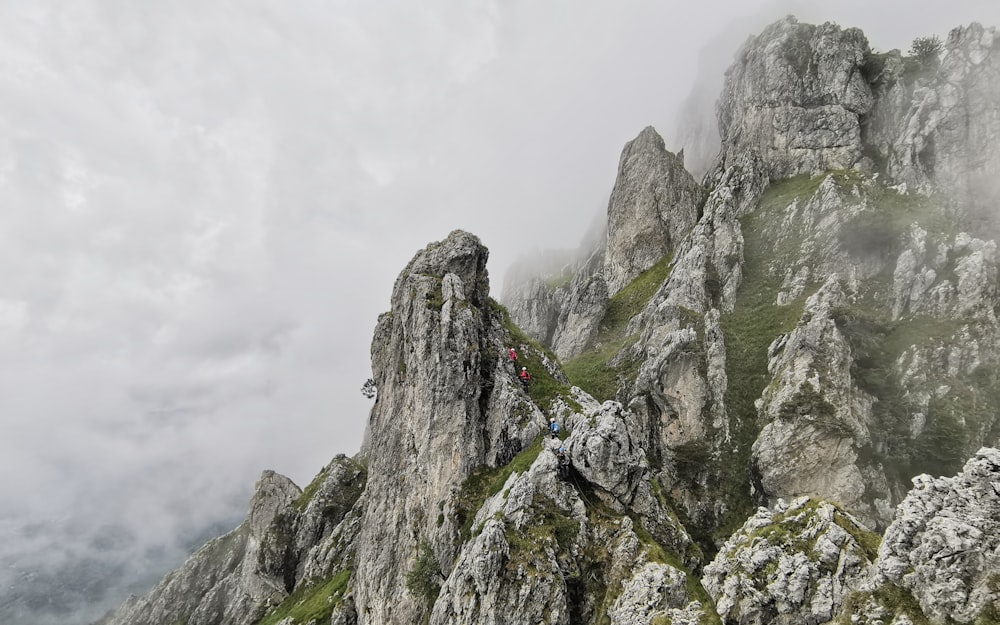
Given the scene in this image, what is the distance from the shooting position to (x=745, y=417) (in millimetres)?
50469

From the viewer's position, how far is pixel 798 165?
72.6 meters

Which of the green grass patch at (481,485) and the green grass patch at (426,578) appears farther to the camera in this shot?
the green grass patch at (481,485)

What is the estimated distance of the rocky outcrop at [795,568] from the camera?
1736 cm

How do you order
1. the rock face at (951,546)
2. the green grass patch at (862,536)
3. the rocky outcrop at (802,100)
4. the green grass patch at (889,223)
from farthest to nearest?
the rocky outcrop at (802,100)
the green grass patch at (889,223)
the green grass patch at (862,536)
the rock face at (951,546)

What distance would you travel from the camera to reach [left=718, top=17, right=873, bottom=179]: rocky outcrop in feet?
230

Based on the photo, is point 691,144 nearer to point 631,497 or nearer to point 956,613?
point 631,497

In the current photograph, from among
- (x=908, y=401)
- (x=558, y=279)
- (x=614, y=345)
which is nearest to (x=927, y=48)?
(x=908, y=401)

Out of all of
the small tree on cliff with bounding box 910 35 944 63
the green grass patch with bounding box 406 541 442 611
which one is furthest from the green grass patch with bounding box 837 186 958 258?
the green grass patch with bounding box 406 541 442 611

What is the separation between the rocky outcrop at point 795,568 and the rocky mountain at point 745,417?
99mm

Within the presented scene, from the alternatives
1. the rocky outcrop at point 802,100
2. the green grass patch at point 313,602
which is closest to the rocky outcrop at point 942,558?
the green grass patch at point 313,602

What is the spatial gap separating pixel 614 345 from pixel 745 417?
3018 cm

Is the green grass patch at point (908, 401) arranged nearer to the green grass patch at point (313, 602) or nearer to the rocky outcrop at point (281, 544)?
the green grass patch at point (313, 602)

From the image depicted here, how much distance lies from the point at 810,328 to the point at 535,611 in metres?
42.1

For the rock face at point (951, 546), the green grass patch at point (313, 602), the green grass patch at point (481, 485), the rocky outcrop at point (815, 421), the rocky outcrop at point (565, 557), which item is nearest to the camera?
the rock face at point (951, 546)
